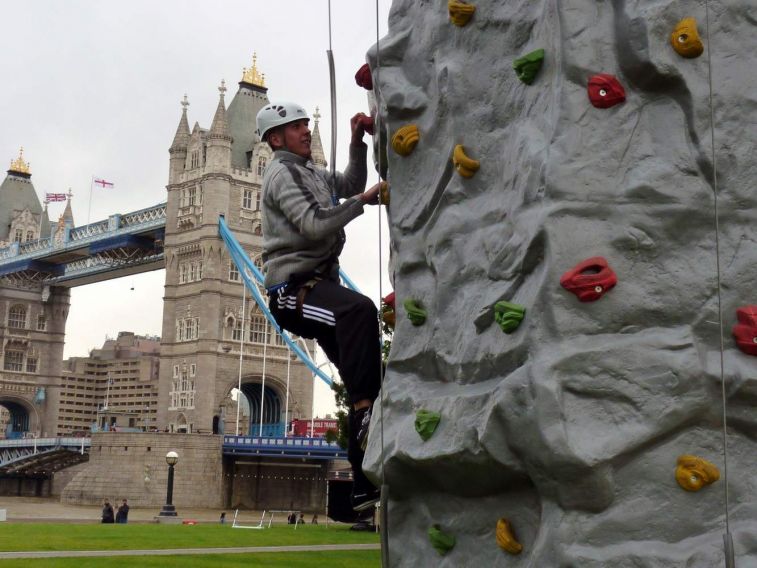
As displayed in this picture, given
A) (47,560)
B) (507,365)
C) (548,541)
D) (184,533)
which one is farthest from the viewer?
(184,533)

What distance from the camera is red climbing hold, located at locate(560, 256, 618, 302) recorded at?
355cm

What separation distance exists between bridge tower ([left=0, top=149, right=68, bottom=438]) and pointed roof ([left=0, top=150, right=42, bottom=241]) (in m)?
2.48

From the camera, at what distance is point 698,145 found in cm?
371

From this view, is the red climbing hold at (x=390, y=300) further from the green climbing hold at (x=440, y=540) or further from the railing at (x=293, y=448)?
the railing at (x=293, y=448)

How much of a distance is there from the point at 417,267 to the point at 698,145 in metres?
1.27

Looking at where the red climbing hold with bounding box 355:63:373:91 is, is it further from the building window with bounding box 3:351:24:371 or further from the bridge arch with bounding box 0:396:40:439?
the building window with bounding box 3:351:24:371

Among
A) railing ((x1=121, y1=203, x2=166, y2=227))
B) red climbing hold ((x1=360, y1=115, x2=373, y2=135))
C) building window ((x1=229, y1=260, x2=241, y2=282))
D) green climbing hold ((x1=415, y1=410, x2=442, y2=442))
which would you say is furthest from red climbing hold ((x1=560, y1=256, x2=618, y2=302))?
railing ((x1=121, y1=203, x2=166, y2=227))

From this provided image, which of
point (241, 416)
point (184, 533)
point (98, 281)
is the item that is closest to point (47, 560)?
point (184, 533)

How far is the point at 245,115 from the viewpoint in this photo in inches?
2347

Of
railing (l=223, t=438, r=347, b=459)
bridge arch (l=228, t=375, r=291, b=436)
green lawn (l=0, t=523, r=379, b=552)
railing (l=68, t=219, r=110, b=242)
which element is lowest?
green lawn (l=0, t=523, r=379, b=552)

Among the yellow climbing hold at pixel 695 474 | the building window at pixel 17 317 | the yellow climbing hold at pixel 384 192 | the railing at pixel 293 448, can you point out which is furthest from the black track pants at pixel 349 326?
the building window at pixel 17 317

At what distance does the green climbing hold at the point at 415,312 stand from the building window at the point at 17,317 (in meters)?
68.2

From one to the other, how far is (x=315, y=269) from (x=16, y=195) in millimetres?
74374

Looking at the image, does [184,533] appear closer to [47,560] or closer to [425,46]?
[47,560]
